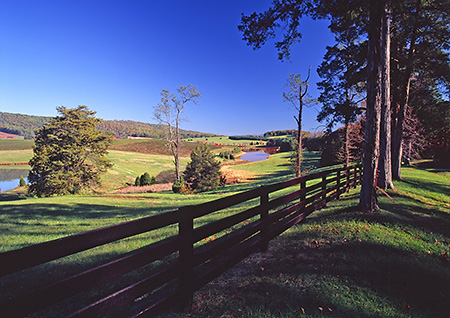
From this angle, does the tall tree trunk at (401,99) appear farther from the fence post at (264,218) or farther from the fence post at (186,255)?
the fence post at (186,255)

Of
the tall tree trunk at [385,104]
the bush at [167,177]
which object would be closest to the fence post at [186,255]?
the tall tree trunk at [385,104]

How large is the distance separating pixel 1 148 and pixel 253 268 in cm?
13408

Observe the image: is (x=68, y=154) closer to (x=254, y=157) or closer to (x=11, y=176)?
(x=11, y=176)

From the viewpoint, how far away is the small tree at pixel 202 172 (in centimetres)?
3095

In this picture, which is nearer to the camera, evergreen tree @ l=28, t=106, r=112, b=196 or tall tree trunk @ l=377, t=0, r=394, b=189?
tall tree trunk @ l=377, t=0, r=394, b=189

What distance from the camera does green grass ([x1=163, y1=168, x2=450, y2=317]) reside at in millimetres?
3357

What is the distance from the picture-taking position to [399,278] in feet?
13.6

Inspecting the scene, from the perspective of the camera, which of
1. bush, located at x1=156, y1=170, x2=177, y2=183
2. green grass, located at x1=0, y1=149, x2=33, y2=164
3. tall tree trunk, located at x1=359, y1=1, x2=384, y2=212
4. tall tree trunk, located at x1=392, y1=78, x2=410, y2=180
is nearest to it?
tall tree trunk, located at x1=359, y1=1, x2=384, y2=212

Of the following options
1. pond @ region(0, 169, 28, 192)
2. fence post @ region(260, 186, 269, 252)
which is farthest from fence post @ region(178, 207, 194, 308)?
pond @ region(0, 169, 28, 192)

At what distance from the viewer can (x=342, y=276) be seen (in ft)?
13.6

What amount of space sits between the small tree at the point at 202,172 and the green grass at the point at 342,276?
24.5 metres

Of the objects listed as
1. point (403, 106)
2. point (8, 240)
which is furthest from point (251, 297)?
point (403, 106)

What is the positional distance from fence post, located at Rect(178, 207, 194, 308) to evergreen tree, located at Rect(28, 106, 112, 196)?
29.5 m

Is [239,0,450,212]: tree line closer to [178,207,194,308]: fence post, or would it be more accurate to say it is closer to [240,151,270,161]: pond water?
[178,207,194,308]: fence post
